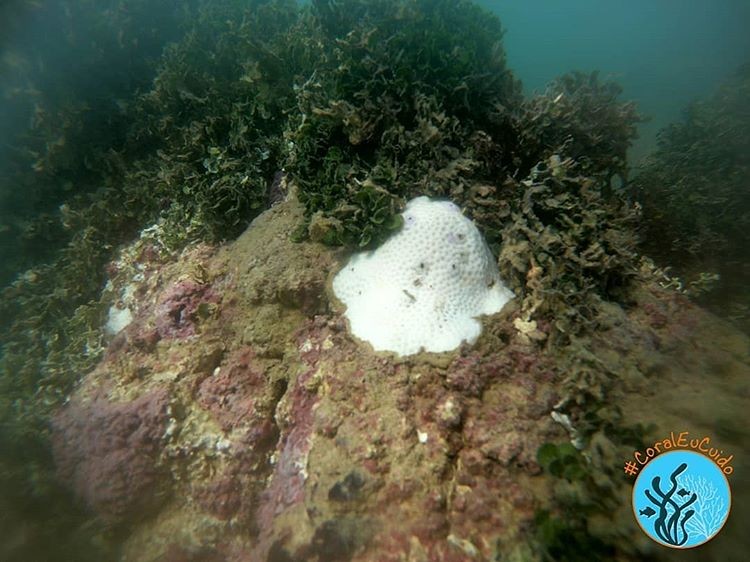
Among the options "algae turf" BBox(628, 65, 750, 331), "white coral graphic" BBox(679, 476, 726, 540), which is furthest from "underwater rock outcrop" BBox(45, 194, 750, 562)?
"algae turf" BBox(628, 65, 750, 331)

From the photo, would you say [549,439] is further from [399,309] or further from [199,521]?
[199,521]

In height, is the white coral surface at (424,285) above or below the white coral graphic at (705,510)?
above

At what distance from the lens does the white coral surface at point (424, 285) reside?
3080 millimetres

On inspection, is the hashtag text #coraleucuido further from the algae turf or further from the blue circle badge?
the algae turf

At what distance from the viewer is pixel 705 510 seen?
2.01 m

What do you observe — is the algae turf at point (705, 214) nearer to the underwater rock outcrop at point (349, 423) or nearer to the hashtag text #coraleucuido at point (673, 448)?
the underwater rock outcrop at point (349, 423)

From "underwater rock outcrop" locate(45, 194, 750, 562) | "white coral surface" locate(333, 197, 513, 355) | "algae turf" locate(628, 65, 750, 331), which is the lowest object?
"underwater rock outcrop" locate(45, 194, 750, 562)

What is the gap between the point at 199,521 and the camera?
11.2 feet

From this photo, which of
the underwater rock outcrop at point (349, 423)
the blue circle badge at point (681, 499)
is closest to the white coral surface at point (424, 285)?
the underwater rock outcrop at point (349, 423)

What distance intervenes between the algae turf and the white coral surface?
2.50m

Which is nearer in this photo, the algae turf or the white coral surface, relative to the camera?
the white coral surface

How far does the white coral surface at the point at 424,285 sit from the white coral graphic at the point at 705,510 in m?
1.58

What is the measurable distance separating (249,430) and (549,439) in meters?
2.56

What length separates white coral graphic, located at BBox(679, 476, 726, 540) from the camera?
6.40ft
